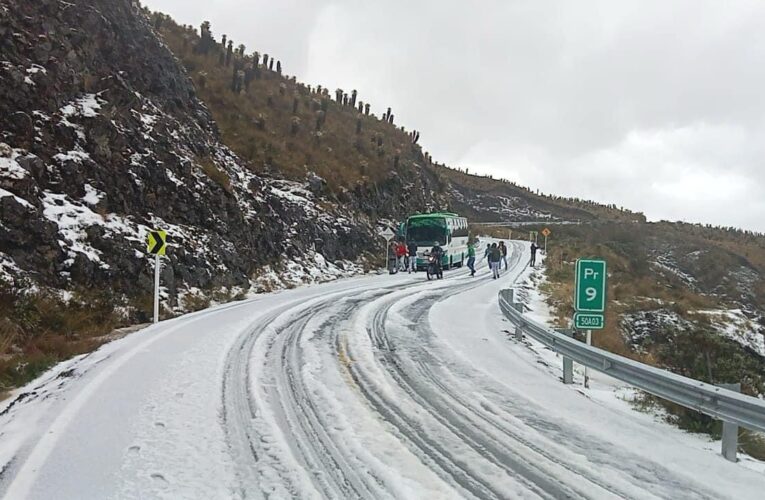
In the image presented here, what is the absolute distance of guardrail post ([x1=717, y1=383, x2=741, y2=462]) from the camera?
17.4ft

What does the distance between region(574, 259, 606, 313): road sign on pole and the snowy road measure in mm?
1281

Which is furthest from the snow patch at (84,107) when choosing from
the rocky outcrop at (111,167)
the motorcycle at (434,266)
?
the motorcycle at (434,266)

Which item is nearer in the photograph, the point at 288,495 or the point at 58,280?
the point at 288,495

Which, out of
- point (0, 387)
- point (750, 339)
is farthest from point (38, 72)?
point (750, 339)

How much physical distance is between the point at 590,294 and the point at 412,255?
22.6m

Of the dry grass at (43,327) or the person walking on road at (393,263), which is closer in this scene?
the dry grass at (43,327)

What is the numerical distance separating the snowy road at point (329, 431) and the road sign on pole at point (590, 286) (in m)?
1.28

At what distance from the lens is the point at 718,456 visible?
17.8 ft

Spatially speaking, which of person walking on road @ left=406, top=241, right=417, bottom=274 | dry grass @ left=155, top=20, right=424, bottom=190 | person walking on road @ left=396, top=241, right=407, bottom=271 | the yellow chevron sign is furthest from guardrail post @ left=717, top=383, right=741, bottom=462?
dry grass @ left=155, top=20, right=424, bottom=190

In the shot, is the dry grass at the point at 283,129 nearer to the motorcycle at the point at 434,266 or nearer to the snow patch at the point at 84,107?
the motorcycle at the point at 434,266

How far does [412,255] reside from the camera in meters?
31.3

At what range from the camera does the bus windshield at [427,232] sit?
103 ft

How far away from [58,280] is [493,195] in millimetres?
90537

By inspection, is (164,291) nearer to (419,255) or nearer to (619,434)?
(619,434)
